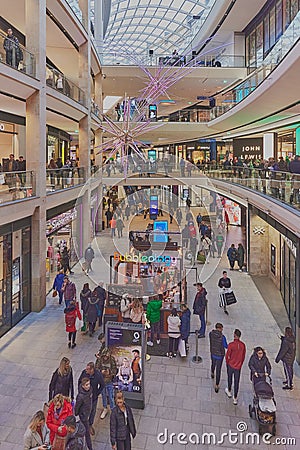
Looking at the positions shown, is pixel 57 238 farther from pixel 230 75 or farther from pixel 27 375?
pixel 230 75

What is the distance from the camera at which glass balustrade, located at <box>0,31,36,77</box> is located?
978 centimetres

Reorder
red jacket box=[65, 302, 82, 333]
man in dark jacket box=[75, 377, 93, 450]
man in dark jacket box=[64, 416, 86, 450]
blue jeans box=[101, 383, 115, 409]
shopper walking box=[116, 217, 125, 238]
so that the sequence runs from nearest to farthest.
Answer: man in dark jacket box=[64, 416, 86, 450]
man in dark jacket box=[75, 377, 93, 450]
blue jeans box=[101, 383, 115, 409]
red jacket box=[65, 302, 82, 333]
shopper walking box=[116, 217, 125, 238]

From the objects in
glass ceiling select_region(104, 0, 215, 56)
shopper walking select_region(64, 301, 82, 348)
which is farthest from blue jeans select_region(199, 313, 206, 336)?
glass ceiling select_region(104, 0, 215, 56)

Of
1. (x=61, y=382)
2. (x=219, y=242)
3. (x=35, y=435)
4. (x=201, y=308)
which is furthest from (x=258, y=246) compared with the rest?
(x=35, y=435)

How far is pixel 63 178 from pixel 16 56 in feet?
18.5

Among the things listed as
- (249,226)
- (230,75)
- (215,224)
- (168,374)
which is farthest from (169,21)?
(168,374)

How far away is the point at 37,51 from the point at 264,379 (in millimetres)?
10296

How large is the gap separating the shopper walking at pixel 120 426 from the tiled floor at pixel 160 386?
70cm

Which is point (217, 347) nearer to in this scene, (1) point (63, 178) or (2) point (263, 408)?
(2) point (263, 408)

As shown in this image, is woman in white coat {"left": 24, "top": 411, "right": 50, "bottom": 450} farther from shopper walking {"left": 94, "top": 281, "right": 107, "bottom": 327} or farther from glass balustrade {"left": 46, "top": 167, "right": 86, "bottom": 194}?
glass balustrade {"left": 46, "top": 167, "right": 86, "bottom": 194}

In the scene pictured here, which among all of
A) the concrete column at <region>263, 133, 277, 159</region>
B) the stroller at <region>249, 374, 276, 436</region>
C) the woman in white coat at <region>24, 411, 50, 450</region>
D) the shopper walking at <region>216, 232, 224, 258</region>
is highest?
the concrete column at <region>263, 133, 277, 159</region>

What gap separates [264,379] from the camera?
691 centimetres

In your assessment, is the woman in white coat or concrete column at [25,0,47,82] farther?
concrete column at [25,0,47,82]

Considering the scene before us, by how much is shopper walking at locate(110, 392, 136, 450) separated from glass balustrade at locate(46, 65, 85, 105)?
34.2ft
